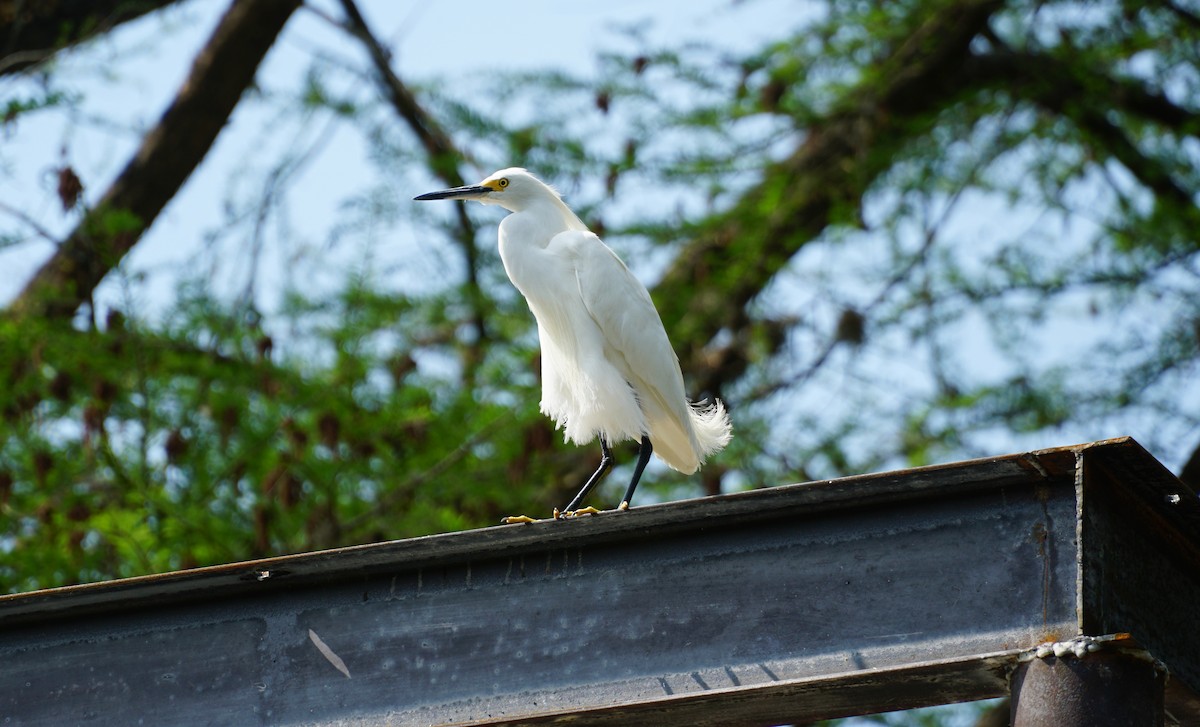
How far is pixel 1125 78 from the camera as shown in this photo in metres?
7.25

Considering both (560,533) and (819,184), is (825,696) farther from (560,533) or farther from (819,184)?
(819,184)

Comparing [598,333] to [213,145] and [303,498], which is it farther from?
[213,145]

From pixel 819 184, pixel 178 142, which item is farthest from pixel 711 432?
pixel 178 142

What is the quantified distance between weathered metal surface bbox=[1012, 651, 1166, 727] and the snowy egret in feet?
7.21

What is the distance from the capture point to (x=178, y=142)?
646cm

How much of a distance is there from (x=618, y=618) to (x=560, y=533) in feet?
0.59

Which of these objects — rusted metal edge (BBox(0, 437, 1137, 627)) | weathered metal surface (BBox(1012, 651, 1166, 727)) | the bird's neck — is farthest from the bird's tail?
weathered metal surface (BBox(1012, 651, 1166, 727))

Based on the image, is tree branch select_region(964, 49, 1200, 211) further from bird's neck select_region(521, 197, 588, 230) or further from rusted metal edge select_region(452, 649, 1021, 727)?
rusted metal edge select_region(452, 649, 1021, 727)

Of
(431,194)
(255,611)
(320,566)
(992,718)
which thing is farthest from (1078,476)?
(992,718)

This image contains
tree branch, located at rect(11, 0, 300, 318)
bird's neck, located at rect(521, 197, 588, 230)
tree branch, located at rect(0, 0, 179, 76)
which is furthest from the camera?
tree branch, located at rect(11, 0, 300, 318)

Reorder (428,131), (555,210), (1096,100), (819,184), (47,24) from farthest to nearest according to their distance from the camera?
1. (428,131)
2. (819,184)
3. (1096,100)
4. (47,24)
5. (555,210)

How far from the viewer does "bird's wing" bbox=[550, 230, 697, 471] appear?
4383 millimetres

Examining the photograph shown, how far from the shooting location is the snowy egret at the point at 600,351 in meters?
4.36

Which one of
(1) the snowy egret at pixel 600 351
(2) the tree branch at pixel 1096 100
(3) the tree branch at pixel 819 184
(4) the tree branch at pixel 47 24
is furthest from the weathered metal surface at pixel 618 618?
(2) the tree branch at pixel 1096 100
